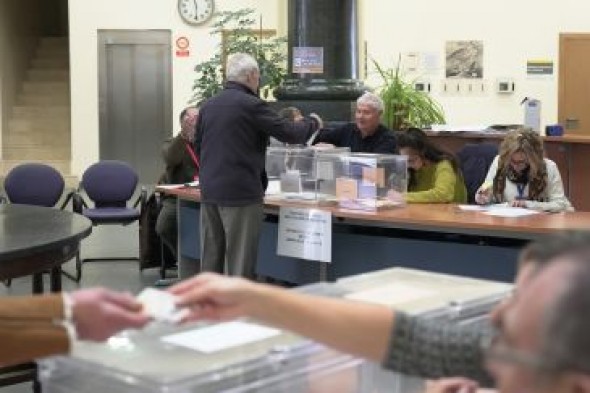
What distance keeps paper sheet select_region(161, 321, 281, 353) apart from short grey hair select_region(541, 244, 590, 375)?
564 millimetres

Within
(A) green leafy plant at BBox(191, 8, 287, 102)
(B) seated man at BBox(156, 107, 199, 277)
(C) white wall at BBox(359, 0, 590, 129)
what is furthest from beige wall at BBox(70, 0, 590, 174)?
(B) seated man at BBox(156, 107, 199, 277)

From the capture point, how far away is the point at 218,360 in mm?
1266

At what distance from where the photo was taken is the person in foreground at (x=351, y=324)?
1234 millimetres

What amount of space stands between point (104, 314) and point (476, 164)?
17.8 feet

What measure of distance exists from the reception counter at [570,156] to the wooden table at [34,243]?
4.91 meters

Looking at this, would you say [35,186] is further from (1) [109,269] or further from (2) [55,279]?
(2) [55,279]

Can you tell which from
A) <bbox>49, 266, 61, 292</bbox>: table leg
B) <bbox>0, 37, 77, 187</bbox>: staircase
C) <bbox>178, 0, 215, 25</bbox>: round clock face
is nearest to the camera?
<bbox>49, 266, 61, 292</bbox>: table leg

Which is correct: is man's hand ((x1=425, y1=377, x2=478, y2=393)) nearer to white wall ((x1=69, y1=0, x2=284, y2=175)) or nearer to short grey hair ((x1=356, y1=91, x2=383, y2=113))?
short grey hair ((x1=356, y1=91, x2=383, y2=113))

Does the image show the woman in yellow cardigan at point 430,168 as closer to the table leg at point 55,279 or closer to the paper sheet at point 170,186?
the paper sheet at point 170,186

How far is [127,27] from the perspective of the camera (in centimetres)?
1250

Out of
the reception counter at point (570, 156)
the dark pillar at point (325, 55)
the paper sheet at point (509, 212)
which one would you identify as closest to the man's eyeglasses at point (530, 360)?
the paper sheet at point (509, 212)

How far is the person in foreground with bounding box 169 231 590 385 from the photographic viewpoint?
1.23 m

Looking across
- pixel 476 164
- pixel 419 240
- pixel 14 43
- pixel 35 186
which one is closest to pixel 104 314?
pixel 419 240

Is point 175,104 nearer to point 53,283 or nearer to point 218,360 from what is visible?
point 53,283
